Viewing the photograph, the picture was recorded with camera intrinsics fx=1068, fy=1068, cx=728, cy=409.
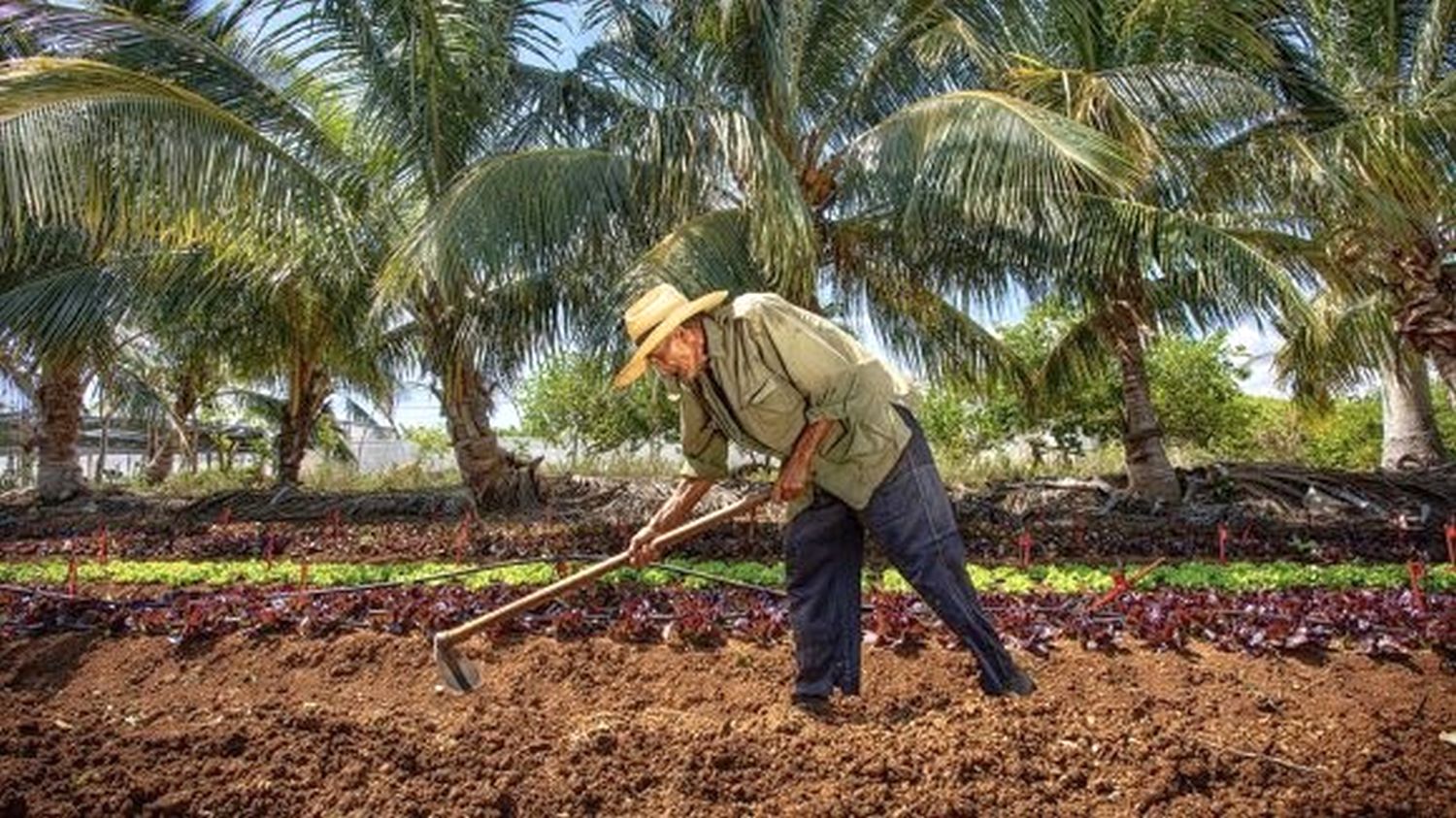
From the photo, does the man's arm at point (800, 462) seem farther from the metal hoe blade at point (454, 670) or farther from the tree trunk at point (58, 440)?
the tree trunk at point (58, 440)

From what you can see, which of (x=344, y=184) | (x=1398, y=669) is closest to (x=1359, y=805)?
(x=1398, y=669)

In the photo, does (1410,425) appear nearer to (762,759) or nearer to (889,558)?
(889,558)

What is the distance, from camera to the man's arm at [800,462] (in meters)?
3.46

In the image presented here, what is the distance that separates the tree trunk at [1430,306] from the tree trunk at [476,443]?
7.95 meters

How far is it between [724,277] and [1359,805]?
18.3 feet

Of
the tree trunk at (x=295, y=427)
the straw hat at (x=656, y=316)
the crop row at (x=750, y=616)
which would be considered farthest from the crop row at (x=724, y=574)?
the tree trunk at (x=295, y=427)

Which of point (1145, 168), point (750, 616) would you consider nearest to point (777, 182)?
point (1145, 168)

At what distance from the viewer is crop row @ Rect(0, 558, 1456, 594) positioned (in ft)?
19.9

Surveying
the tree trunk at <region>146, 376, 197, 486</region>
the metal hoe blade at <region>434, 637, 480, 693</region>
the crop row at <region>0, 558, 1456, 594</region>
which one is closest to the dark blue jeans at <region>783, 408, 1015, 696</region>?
the metal hoe blade at <region>434, 637, 480, 693</region>

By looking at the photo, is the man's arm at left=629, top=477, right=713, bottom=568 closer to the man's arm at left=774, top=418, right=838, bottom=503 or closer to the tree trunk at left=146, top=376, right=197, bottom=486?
the man's arm at left=774, top=418, right=838, bottom=503

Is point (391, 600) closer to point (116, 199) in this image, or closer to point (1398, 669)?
point (116, 199)

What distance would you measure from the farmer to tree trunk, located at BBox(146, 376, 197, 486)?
55.5 feet

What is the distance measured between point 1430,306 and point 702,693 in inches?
290

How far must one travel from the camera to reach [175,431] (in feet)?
67.6
